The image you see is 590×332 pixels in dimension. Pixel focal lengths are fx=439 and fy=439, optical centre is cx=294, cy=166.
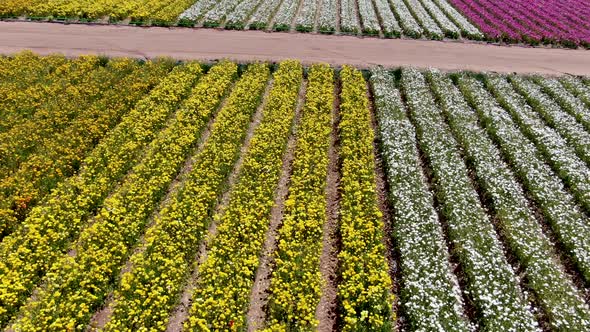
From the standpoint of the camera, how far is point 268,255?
14477mm

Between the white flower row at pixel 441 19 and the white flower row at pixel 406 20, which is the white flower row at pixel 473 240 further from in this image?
the white flower row at pixel 441 19

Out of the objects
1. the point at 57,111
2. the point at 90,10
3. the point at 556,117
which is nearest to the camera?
the point at 57,111

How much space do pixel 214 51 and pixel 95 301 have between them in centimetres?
2348

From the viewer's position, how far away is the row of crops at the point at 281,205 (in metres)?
12.4

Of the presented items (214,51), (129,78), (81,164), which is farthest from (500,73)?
(81,164)

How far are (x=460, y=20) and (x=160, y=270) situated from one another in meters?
40.1

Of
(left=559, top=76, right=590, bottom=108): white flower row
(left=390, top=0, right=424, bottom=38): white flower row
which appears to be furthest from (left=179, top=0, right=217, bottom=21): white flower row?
(left=559, top=76, right=590, bottom=108): white flower row

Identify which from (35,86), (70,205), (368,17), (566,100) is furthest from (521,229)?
(368,17)

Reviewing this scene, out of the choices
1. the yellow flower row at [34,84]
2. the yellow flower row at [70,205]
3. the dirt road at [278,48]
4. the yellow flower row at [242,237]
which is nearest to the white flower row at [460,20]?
the dirt road at [278,48]

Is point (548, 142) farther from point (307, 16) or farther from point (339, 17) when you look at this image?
point (339, 17)

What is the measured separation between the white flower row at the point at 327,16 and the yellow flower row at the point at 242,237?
62.1 feet

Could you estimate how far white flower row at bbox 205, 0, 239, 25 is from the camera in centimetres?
3816

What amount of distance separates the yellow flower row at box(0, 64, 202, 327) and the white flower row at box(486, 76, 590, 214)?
18.5m

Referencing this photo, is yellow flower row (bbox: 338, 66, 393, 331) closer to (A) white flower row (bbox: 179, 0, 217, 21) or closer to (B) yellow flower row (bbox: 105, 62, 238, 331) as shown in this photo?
(B) yellow flower row (bbox: 105, 62, 238, 331)
